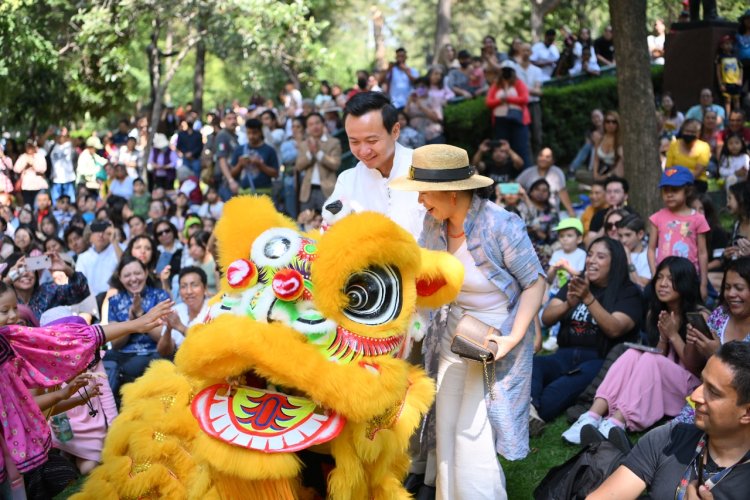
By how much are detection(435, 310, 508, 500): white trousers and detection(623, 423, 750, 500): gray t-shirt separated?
800 mm

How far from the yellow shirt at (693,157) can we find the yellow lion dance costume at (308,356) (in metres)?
7.78

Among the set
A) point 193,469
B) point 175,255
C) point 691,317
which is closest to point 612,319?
point 691,317

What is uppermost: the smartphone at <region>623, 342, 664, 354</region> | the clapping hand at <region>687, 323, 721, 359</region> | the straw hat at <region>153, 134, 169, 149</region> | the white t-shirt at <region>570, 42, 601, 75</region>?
the white t-shirt at <region>570, 42, 601, 75</region>

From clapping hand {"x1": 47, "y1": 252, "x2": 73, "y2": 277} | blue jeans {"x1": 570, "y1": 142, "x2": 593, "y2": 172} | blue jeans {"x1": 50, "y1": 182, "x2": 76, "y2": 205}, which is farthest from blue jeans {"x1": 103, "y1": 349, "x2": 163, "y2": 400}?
blue jeans {"x1": 50, "y1": 182, "x2": 76, "y2": 205}

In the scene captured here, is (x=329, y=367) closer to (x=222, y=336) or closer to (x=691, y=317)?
(x=222, y=336)

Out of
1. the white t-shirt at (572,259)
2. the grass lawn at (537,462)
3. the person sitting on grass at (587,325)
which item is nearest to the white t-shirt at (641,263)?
the white t-shirt at (572,259)

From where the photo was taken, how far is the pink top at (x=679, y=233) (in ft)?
24.9

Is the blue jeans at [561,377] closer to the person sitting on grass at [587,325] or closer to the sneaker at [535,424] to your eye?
the person sitting on grass at [587,325]

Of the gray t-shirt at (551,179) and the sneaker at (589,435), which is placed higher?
the gray t-shirt at (551,179)

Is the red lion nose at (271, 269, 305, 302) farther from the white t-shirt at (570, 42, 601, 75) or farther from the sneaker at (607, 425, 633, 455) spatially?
the white t-shirt at (570, 42, 601, 75)

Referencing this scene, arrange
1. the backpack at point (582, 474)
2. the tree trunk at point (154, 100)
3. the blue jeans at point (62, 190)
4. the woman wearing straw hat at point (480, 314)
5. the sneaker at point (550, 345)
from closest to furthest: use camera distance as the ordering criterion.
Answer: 1. the woman wearing straw hat at point (480, 314)
2. the backpack at point (582, 474)
3. the sneaker at point (550, 345)
4. the blue jeans at point (62, 190)
5. the tree trunk at point (154, 100)

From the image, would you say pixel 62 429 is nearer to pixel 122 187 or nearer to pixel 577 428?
pixel 577 428

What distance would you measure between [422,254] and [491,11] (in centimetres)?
3962

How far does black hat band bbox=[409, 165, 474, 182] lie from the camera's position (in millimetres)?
4148
